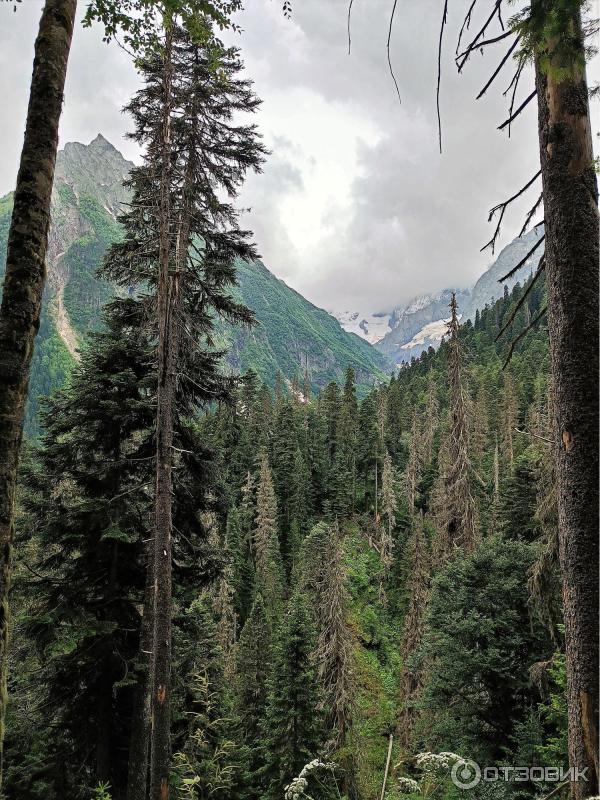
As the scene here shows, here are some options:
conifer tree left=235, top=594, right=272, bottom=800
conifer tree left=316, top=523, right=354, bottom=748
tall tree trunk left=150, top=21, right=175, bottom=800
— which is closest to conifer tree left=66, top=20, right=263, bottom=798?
tall tree trunk left=150, top=21, right=175, bottom=800

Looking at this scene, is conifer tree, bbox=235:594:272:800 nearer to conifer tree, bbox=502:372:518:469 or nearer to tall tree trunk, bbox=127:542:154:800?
tall tree trunk, bbox=127:542:154:800

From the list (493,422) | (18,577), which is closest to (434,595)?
(18,577)

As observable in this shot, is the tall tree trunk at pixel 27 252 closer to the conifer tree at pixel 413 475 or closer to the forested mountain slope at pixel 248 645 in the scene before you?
the forested mountain slope at pixel 248 645

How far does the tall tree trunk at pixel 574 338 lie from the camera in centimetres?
310

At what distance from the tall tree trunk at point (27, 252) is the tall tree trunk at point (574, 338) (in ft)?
11.6

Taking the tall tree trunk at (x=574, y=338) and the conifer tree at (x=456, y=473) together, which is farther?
the conifer tree at (x=456, y=473)

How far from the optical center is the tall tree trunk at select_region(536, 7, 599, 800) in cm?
310

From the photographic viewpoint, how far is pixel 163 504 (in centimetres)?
762

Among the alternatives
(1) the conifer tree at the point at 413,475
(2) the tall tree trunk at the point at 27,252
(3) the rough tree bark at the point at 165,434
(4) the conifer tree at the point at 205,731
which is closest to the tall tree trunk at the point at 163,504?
(3) the rough tree bark at the point at 165,434

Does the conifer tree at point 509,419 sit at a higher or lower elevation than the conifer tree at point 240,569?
higher

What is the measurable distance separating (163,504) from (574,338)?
20.6 ft

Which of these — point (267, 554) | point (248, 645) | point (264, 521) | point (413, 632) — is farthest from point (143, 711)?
point (264, 521)

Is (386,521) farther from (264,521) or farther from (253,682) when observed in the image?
(253,682)

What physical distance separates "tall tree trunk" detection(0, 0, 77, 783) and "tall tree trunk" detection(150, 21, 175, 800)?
3.74m
